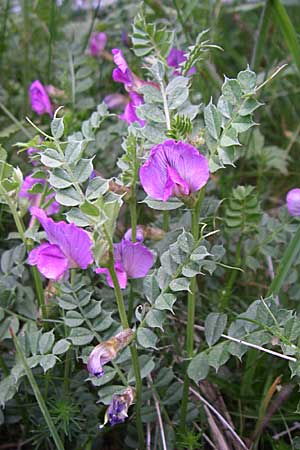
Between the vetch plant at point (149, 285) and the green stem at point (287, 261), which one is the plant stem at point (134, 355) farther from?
the green stem at point (287, 261)

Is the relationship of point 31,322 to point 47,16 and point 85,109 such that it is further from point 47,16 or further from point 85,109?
point 47,16

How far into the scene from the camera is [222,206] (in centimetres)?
152

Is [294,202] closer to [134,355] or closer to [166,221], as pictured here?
[166,221]

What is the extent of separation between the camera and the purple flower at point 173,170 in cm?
100

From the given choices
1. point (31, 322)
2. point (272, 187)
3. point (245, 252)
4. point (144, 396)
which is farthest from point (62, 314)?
point (272, 187)

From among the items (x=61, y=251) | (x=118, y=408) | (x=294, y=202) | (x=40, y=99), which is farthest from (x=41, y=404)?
(x=40, y=99)

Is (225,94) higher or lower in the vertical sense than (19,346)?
higher

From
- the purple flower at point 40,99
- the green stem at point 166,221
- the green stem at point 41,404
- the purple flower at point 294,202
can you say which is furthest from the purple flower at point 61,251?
the purple flower at point 40,99

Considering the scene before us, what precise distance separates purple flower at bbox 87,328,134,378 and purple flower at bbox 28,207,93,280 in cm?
12

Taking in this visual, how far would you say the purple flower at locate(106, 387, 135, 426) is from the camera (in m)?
1.02

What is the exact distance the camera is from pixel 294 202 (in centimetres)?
126

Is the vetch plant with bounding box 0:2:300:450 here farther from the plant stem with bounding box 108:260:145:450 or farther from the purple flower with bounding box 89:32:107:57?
the purple flower with bounding box 89:32:107:57

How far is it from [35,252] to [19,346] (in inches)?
5.6

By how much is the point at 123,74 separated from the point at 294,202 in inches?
14.4
